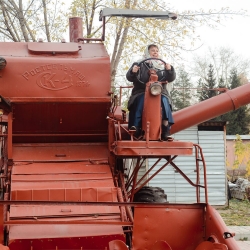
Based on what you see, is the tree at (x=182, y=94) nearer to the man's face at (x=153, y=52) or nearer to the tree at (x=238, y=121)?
the tree at (x=238, y=121)

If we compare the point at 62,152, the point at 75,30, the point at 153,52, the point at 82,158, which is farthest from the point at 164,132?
the point at 75,30

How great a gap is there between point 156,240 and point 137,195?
69.7 inches

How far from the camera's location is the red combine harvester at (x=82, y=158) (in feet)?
18.7

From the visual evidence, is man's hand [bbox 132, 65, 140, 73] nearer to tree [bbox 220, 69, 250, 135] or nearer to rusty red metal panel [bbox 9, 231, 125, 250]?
rusty red metal panel [bbox 9, 231, 125, 250]

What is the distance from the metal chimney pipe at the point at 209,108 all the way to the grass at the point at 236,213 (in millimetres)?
5865

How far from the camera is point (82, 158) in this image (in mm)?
7234

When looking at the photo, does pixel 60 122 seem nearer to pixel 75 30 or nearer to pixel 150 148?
pixel 150 148

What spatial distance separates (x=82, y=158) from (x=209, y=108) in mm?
2305

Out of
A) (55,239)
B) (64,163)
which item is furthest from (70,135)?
(55,239)

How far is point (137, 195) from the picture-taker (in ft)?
24.9

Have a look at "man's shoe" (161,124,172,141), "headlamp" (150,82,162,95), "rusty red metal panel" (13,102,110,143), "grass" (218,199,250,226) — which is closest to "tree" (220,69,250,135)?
"grass" (218,199,250,226)

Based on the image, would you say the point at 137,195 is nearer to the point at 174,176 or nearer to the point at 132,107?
the point at 132,107

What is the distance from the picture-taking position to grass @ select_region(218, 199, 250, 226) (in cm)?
1356

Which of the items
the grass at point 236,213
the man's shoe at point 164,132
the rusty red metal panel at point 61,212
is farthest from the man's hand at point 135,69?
the grass at point 236,213
